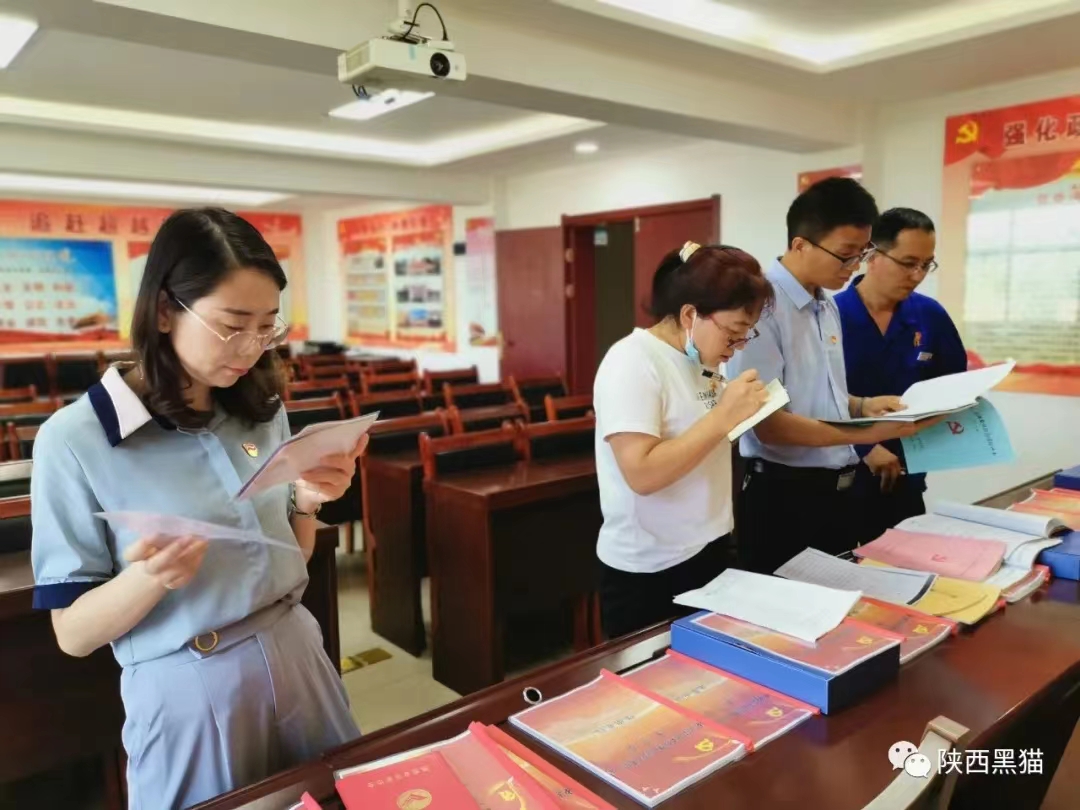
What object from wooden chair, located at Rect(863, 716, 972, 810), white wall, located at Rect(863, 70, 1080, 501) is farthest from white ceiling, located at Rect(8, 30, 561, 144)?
wooden chair, located at Rect(863, 716, 972, 810)

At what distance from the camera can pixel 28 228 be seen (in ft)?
24.7

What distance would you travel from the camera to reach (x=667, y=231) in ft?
18.3

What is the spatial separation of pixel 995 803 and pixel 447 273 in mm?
6814

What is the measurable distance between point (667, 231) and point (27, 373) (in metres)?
5.68

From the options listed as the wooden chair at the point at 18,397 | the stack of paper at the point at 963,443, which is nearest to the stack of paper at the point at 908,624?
the stack of paper at the point at 963,443

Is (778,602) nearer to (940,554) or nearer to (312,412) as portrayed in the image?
(940,554)

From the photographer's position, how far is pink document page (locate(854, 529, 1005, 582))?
1.43 metres

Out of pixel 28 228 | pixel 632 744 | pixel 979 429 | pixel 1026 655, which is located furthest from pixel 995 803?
pixel 28 228

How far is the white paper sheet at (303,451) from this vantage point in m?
0.90

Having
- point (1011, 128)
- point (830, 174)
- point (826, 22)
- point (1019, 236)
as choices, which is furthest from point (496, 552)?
point (1011, 128)

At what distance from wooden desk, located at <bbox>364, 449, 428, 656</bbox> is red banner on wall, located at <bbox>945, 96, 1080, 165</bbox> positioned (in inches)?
124

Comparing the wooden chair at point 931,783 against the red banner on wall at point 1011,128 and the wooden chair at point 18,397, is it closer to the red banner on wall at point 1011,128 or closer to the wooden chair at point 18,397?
the red banner on wall at point 1011,128

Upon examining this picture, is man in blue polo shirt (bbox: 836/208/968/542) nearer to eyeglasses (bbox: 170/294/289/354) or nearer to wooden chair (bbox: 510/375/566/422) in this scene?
eyeglasses (bbox: 170/294/289/354)

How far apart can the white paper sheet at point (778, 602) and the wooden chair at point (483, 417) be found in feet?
7.47
